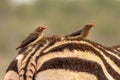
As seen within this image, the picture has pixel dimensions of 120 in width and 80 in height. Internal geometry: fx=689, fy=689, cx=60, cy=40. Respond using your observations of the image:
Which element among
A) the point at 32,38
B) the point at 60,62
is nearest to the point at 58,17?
the point at 32,38

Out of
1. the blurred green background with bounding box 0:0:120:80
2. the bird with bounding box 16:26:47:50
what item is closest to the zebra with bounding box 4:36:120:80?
the bird with bounding box 16:26:47:50

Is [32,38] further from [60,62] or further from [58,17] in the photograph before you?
[58,17]

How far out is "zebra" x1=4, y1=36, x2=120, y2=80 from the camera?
272 inches

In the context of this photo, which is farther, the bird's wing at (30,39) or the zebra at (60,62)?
the bird's wing at (30,39)

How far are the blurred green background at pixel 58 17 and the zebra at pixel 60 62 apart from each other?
83.6ft

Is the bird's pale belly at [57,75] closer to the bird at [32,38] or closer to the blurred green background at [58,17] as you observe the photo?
the bird at [32,38]

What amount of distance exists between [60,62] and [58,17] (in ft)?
127

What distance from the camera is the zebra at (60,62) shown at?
6910 mm

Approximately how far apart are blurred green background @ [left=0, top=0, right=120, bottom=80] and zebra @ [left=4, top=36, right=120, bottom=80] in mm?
25469

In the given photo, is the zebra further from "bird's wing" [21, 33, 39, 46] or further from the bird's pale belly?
"bird's wing" [21, 33, 39, 46]

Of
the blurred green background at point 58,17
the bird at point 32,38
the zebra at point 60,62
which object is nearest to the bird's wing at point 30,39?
the bird at point 32,38

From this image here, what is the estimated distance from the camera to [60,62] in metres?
6.97

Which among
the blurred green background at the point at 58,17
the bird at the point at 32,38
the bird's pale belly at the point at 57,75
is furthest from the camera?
the blurred green background at the point at 58,17

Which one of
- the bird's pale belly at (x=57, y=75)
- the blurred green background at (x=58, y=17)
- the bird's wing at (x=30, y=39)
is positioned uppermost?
the bird's wing at (x=30, y=39)
